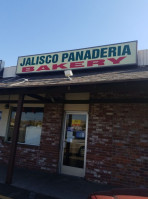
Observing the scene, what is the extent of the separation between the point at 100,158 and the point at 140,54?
4.32 m

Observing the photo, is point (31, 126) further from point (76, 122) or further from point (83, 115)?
point (83, 115)

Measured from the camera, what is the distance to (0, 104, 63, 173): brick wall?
22.0 feet

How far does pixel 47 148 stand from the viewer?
6.85m

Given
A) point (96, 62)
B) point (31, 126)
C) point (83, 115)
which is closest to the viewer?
point (83, 115)

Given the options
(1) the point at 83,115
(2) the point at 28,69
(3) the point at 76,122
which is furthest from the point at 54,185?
(2) the point at 28,69

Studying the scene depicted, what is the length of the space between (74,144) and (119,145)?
5.95 feet

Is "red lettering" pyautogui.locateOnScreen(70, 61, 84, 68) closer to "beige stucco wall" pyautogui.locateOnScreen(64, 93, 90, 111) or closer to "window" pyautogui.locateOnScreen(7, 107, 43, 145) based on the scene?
"beige stucco wall" pyautogui.locateOnScreen(64, 93, 90, 111)

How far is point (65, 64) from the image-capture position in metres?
7.75

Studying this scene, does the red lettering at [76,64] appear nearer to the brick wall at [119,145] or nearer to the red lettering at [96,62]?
the red lettering at [96,62]

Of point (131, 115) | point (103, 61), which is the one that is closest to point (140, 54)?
point (103, 61)

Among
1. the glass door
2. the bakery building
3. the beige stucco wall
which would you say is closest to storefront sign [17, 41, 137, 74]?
the bakery building

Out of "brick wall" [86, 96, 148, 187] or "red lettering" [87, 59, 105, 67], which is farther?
"red lettering" [87, 59, 105, 67]

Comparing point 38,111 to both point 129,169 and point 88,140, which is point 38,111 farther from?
point 129,169

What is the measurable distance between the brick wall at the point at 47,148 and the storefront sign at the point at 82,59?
1989 millimetres
